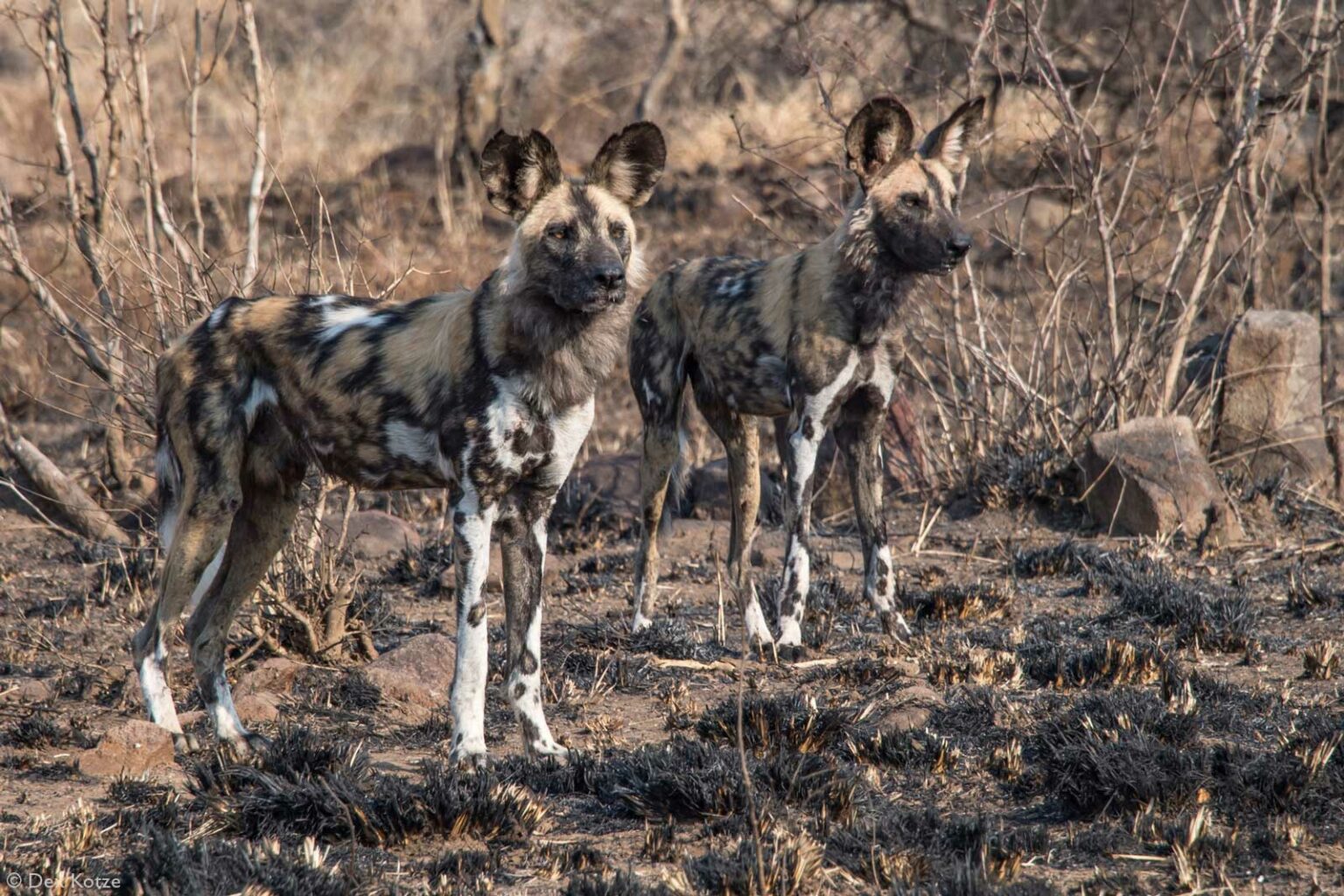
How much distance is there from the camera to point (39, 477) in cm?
775

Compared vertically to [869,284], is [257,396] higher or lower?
lower

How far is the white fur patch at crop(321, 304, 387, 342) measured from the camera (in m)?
4.79

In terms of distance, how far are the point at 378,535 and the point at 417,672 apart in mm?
2460

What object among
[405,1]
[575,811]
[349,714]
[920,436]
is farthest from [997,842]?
[405,1]

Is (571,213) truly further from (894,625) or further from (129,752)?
(894,625)

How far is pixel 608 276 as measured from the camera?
172 inches

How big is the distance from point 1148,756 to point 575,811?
166 centimetres

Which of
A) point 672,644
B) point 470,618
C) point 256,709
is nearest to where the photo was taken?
point 470,618

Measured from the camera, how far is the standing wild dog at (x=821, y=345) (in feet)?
19.5

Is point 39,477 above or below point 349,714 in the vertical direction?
above

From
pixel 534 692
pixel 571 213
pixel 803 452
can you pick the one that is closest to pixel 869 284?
pixel 803 452

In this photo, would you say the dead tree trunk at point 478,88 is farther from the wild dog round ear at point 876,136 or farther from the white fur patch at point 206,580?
the white fur patch at point 206,580

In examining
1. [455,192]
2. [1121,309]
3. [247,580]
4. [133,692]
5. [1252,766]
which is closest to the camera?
[1252,766]

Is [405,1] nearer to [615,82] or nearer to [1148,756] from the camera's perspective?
[615,82]
